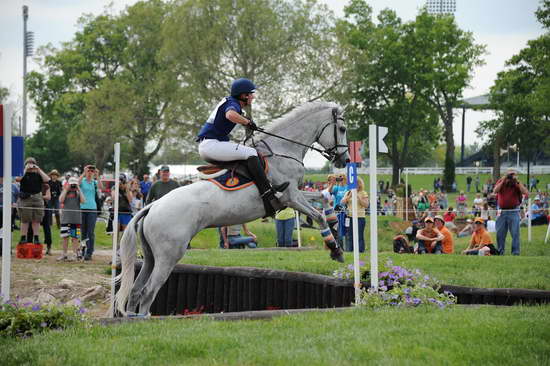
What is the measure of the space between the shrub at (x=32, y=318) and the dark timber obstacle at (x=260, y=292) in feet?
11.4

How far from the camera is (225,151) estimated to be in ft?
25.1

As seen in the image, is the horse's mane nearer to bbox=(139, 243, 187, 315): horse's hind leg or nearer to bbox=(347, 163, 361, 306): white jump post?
bbox=(347, 163, 361, 306): white jump post

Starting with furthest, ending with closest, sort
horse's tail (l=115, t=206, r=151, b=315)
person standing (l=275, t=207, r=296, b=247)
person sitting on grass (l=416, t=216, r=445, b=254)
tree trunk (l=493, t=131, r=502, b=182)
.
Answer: tree trunk (l=493, t=131, r=502, b=182) < person standing (l=275, t=207, r=296, b=247) < person sitting on grass (l=416, t=216, r=445, b=254) < horse's tail (l=115, t=206, r=151, b=315)

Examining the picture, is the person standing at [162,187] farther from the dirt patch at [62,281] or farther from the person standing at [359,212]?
the person standing at [359,212]

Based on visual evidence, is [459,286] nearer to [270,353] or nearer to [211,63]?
[270,353]

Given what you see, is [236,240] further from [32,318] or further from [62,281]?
[32,318]

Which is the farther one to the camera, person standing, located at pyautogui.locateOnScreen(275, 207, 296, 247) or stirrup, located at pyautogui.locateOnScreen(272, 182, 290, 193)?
person standing, located at pyautogui.locateOnScreen(275, 207, 296, 247)

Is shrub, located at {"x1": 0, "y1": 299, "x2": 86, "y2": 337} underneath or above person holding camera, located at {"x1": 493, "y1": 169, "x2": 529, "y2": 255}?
underneath

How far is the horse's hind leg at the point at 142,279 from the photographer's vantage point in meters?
7.65

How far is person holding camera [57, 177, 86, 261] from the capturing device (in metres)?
14.1

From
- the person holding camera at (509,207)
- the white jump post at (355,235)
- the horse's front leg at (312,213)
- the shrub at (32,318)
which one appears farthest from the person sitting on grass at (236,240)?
the shrub at (32,318)

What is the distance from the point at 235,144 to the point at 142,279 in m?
1.93

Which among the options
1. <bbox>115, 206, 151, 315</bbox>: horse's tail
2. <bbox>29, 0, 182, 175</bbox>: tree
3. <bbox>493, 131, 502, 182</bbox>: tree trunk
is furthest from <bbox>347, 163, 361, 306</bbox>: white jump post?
<bbox>493, 131, 502, 182</bbox>: tree trunk

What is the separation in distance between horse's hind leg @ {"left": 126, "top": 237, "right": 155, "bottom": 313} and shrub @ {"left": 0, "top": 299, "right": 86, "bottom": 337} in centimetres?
146
